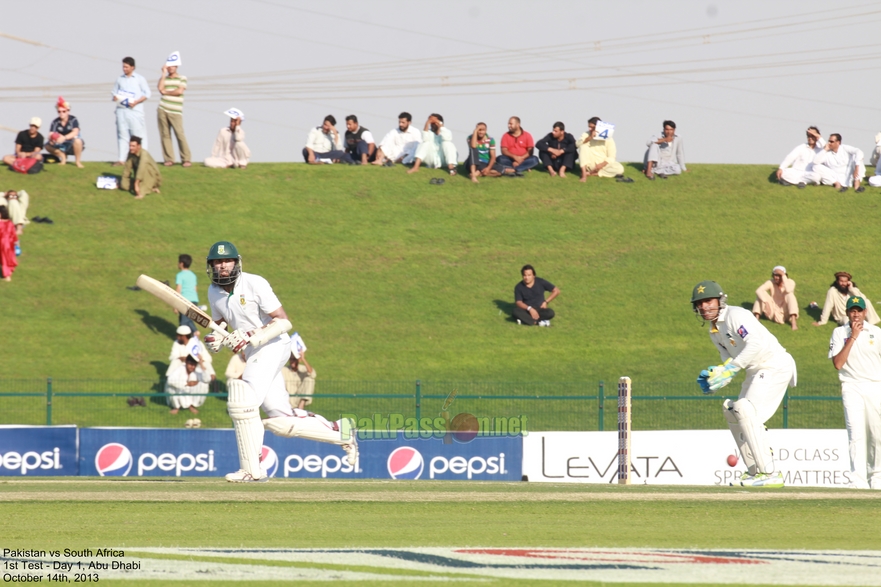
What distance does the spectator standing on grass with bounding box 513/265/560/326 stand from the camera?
27906 mm

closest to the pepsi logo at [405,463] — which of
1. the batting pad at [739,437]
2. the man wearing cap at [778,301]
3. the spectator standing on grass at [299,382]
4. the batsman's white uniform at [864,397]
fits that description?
the spectator standing on grass at [299,382]

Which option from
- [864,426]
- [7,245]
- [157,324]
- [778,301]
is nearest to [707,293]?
[864,426]

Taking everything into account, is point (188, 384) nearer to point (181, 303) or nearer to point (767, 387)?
point (181, 303)

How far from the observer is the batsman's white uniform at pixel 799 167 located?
113 feet

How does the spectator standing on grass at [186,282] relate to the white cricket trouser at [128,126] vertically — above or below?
below

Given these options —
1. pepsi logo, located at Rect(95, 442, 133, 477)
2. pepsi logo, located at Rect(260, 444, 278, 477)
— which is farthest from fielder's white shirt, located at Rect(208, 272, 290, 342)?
pepsi logo, located at Rect(95, 442, 133, 477)

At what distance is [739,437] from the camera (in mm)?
12273

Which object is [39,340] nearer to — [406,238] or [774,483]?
[406,238]

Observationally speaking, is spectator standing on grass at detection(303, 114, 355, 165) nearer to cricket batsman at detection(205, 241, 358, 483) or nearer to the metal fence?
the metal fence

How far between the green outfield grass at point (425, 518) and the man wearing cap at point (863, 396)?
282 cm

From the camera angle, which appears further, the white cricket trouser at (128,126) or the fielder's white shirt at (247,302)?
the white cricket trouser at (128,126)

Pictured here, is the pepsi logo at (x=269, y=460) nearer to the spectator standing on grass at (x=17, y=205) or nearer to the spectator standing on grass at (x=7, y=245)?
the spectator standing on grass at (x=7, y=245)

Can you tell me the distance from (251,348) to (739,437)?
527 cm

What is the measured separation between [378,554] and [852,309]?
9.29 meters
